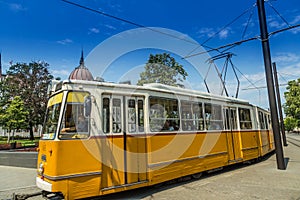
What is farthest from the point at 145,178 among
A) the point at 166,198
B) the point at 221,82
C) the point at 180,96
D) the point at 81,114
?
the point at 221,82

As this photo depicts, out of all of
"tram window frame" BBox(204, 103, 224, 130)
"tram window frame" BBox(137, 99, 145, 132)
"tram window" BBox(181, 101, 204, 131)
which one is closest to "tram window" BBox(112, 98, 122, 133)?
"tram window frame" BBox(137, 99, 145, 132)

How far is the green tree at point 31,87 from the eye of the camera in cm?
3347

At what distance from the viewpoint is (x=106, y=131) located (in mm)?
5582

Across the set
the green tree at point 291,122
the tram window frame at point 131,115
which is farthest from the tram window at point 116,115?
the green tree at point 291,122

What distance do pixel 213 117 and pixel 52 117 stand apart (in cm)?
573

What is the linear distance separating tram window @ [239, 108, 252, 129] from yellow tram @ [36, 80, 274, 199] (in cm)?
248

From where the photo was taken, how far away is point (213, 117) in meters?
8.55

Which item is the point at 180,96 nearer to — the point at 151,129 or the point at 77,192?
the point at 151,129

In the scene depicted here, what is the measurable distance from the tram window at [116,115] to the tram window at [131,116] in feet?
0.94

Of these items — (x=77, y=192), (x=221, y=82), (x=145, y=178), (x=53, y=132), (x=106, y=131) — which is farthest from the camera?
(x=221, y=82)

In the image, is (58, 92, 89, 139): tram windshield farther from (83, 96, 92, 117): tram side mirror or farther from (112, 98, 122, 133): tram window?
(112, 98, 122, 133): tram window

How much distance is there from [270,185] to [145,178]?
12.8 ft

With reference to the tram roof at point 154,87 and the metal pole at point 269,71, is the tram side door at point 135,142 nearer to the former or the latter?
the tram roof at point 154,87

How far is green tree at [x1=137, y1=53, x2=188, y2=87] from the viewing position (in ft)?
67.2
